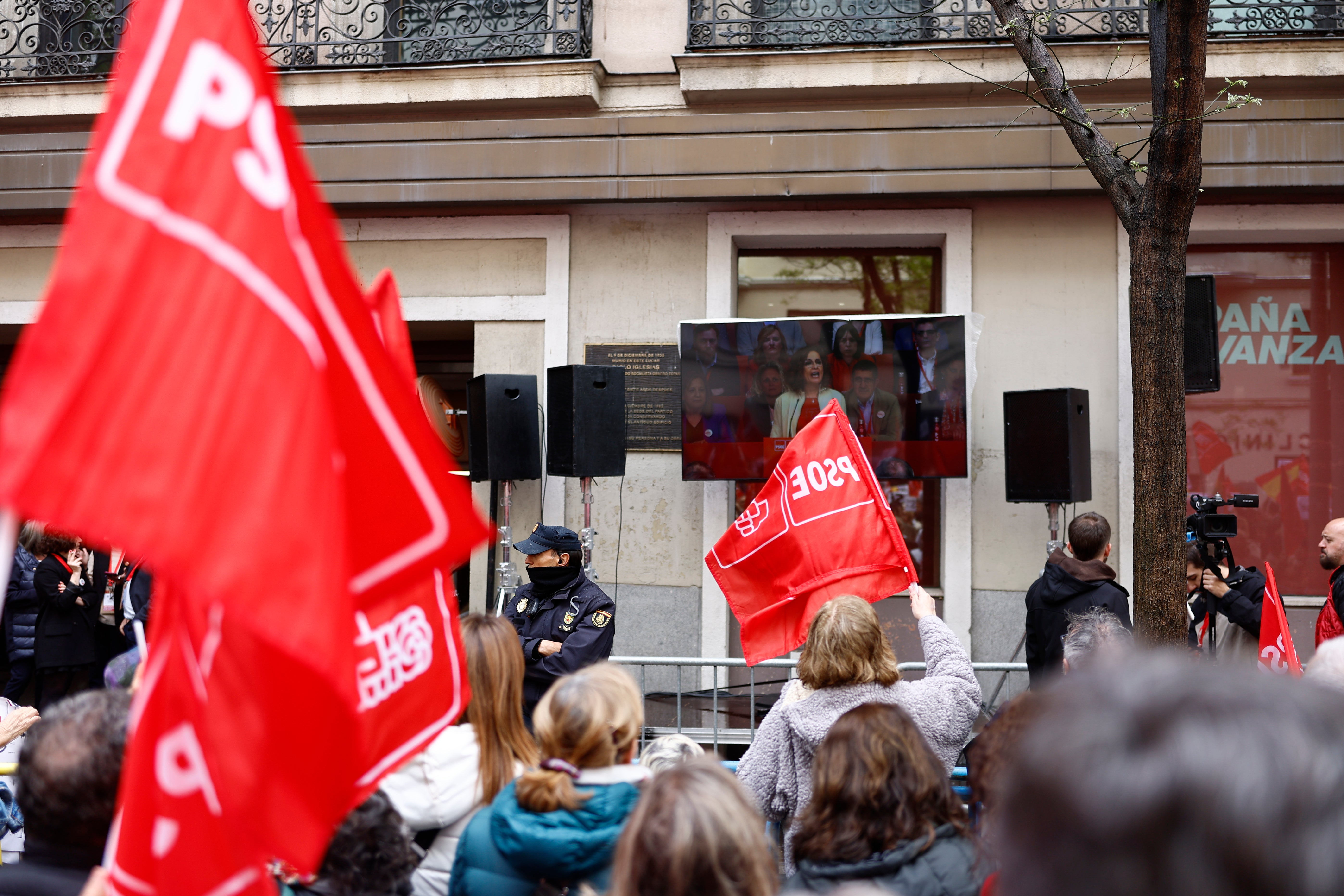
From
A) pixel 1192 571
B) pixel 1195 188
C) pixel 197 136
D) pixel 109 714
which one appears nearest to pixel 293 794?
pixel 109 714

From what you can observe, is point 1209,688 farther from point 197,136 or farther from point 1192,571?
point 1192,571

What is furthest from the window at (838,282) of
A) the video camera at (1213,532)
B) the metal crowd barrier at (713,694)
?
the video camera at (1213,532)

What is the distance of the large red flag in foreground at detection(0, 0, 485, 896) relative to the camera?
1723mm

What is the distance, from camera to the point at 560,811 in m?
2.71

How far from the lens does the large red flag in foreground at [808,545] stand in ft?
17.3

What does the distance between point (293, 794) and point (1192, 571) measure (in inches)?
248

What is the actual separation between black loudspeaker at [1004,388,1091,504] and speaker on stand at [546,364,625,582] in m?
2.90

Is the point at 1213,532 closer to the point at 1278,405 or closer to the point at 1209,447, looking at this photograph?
the point at 1209,447

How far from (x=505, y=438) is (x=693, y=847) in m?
6.56

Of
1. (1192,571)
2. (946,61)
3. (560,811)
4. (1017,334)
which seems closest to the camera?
(560,811)

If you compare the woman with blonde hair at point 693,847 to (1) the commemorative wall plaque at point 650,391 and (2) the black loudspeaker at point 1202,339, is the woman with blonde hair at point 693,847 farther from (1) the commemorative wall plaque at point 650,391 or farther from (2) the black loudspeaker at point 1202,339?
(1) the commemorative wall plaque at point 650,391

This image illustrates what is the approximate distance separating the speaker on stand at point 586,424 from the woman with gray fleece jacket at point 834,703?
429 centimetres

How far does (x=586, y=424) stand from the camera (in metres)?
8.24

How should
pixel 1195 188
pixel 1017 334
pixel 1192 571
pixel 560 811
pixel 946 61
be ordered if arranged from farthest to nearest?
pixel 1017 334 → pixel 946 61 → pixel 1192 571 → pixel 1195 188 → pixel 560 811
